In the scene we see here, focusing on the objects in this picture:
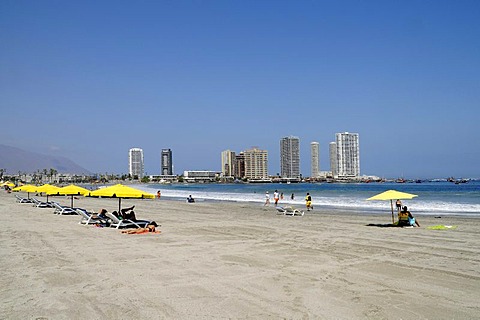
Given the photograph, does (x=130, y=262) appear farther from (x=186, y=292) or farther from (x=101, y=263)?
(x=186, y=292)

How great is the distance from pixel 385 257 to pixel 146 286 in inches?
241

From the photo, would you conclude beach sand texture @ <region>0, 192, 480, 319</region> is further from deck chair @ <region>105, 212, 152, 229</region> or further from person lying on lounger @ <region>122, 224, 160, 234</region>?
deck chair @ <region>105, 212, 152, 229</region>

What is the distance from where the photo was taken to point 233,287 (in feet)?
25.7

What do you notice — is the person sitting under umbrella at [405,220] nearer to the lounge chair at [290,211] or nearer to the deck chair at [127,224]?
the lounge chair at [290,211]

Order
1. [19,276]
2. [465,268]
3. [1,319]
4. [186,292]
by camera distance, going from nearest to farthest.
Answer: [1,319]
[186,292]
[19,276]
[465,268]

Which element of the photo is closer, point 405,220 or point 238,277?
point 238,277

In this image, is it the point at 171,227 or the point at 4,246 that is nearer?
the point at 4,246

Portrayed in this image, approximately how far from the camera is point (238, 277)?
8.66 meters

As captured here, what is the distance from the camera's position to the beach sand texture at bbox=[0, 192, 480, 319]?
21.3ft

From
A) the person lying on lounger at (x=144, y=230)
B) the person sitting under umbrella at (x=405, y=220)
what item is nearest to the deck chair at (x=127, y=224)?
the person lying on lounger at (x=144, y=230)

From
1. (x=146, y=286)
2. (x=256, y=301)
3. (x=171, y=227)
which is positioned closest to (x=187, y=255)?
(x=146, y=286)

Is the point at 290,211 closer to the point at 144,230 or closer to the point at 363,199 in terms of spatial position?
the point at 144,230

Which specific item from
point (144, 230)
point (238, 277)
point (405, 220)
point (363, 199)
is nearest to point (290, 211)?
point (405, 220)

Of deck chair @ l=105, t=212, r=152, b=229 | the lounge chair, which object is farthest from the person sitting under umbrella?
deck chair @ l=105, t=212, r=152, b=229
